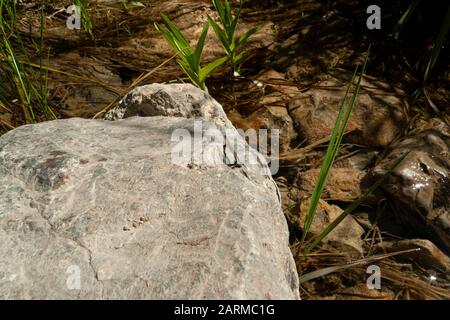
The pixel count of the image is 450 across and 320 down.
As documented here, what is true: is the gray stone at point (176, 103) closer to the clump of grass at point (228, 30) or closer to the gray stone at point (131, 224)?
the gray stone at point (131, 224)

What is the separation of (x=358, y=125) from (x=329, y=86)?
0.31 m

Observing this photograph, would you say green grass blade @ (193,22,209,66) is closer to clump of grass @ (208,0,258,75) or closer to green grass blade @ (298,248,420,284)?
clump of grass @ (208,0,258,75)

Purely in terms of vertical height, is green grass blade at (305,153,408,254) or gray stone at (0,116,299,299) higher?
gray stone at (0,116,299,299)

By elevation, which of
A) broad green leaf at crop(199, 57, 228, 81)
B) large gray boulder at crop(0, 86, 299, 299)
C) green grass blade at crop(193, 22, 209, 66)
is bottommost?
large gray boulder at crop(0, 86, 299, 299)

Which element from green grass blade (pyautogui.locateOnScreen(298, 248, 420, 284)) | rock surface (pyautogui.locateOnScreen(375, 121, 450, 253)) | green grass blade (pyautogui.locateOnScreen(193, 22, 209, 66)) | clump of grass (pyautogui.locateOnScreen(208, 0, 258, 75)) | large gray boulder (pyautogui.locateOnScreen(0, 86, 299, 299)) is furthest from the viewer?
clump of grass (pyautogui.locateOnScreen(208, 0, 258, 75))

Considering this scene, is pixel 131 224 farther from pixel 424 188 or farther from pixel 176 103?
pixel 424 188

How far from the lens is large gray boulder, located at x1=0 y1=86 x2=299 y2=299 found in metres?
1.28

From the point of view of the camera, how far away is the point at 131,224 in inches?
56.2

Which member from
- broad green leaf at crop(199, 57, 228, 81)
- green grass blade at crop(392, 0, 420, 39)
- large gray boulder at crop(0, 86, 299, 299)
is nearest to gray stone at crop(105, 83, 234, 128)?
large gray boulder at crop(0, 86, 299, 299)

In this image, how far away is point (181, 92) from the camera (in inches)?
80.6

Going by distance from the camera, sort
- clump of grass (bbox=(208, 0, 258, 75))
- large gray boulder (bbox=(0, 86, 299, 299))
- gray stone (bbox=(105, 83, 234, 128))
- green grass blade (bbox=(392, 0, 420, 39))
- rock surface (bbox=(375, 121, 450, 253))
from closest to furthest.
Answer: large gray boulder (bbox=(0, 86, 299, 299)), gray stone (bbox=(105, 83, 234, 128)), rock surface (bbox=(375, 121, 450, 253)), clump of grass (bbox=(208, 0, 258, 75)), green grass blade (bbox=(392, 0, 420, 39))
